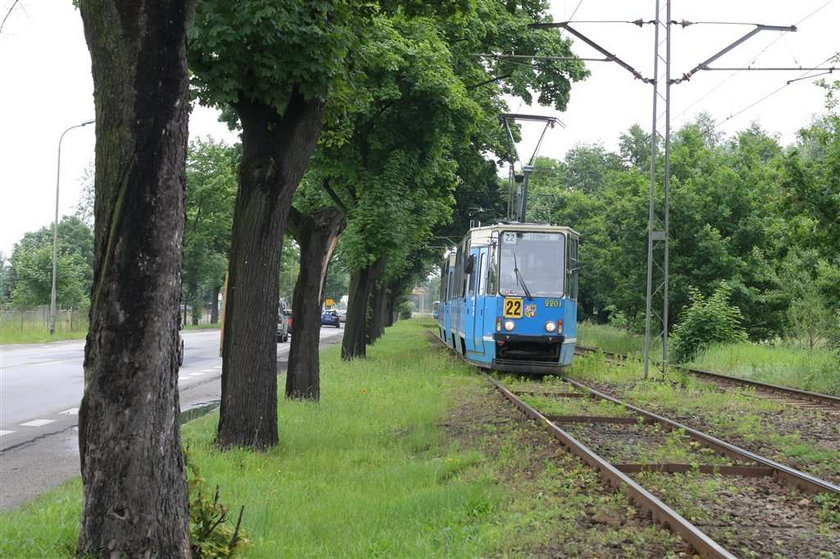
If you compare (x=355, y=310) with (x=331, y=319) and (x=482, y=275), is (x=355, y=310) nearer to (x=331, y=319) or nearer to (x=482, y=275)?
(x=482, y=275)

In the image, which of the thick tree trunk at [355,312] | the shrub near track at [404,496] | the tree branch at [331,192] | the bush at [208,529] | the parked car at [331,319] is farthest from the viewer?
the parked car at [331,319]

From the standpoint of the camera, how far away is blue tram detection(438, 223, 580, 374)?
1892cm

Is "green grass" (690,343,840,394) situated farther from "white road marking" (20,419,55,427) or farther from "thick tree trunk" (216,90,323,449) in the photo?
"white road marking" (20,419,55,427)

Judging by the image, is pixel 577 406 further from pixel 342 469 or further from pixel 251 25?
pixel 251 25

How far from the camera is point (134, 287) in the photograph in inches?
189

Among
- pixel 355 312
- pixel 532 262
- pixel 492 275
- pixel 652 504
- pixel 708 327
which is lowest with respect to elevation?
pixel 652 504

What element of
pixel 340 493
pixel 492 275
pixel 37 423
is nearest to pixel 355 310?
pixel 492 275

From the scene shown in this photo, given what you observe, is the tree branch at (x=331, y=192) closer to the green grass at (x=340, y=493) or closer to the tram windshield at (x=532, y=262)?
the tram windshield at (x=532, y=262)

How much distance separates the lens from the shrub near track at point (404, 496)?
236 inches

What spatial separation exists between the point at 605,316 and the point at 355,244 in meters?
35.9

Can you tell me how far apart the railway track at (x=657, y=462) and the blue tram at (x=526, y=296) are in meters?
3.69

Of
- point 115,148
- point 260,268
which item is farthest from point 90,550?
point 260,268

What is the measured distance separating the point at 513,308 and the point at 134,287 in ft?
47.9

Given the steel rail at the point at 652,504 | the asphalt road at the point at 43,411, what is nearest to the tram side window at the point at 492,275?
the asphalt road at the point at 43,411
